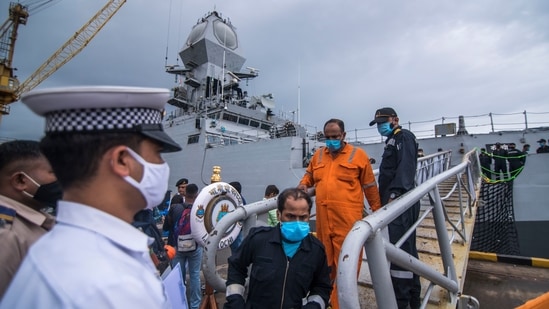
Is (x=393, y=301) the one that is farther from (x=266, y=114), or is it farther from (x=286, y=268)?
(x=266, y=114)

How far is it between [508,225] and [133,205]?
10.8 metres

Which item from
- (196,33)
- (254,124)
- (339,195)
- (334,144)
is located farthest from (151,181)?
(196,33)

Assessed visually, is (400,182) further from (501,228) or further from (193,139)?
(193,139)

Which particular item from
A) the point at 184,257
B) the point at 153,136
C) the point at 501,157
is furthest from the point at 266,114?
the point at 153,136

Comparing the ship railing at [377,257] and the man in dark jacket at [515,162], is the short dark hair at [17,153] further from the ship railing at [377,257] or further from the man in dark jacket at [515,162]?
the man in dark jacket at [515,162]

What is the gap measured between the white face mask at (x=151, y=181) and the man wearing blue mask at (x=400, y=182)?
2.26m

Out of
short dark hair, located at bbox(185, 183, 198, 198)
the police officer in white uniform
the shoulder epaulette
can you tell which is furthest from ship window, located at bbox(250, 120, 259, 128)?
the police officer in white uniform

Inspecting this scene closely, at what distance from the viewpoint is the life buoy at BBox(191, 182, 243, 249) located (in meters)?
3.16

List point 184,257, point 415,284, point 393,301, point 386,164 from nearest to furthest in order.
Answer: point 393,301 → point 415,284 → point 386,164 → point 184,257

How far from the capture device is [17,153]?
147 centimetres

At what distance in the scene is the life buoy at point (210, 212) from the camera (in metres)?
3.16

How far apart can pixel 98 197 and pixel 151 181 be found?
0.16 metres

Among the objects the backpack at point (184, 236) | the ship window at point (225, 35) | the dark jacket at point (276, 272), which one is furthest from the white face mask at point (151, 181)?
the ship window at point (225, 35)

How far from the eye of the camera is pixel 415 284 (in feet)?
8.33
